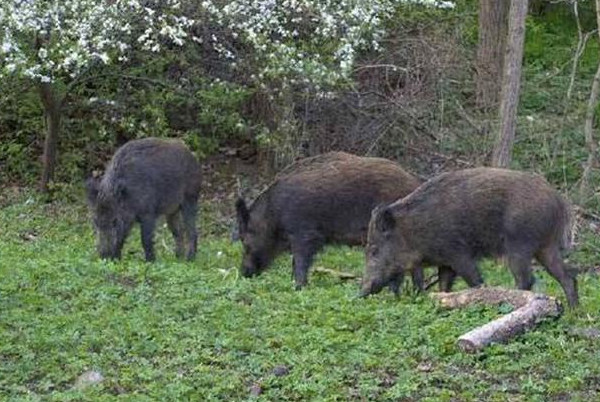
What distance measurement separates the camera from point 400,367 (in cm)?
835

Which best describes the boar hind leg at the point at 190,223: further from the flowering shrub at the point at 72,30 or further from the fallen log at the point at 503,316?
the fallen log at the point at 503,316

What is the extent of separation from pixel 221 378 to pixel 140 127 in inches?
400

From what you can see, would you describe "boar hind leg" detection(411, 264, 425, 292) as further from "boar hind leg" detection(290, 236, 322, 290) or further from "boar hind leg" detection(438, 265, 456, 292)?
"boar hind leg" detection(290, 236, 322, 290)

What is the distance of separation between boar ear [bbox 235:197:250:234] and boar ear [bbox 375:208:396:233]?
2.16 metres

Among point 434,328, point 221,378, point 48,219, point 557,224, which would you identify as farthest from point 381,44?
point 221,378

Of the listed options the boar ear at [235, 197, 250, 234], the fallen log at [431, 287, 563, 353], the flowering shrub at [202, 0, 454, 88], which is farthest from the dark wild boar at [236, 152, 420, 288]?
the flowering shrub at [202, 0, 454, 88]

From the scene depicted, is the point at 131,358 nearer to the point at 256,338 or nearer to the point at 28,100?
the point at 256,338

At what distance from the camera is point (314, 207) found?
41.8ft

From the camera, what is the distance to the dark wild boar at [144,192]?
1402 centimetres

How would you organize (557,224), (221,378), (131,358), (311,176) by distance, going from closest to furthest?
(221,378), (131,358), (557,224), (311,176)

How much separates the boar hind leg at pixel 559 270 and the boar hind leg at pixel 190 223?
15.9 feet

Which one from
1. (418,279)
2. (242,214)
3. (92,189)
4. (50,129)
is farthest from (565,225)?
(50,129)

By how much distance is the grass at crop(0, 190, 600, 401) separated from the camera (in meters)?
7.95

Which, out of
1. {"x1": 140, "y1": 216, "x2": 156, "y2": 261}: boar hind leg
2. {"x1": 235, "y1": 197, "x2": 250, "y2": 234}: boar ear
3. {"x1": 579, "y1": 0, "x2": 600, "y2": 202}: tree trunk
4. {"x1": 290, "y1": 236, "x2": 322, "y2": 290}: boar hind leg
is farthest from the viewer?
{"x1": 579, "y1": 0, "x2": 600, "y2": 202}: tree trunk
